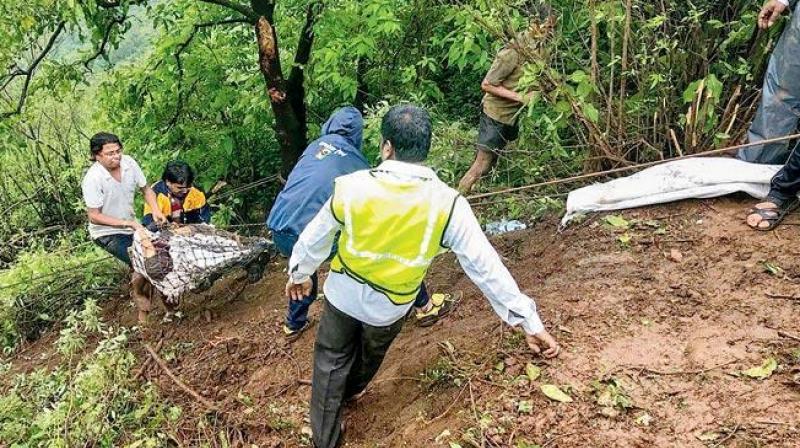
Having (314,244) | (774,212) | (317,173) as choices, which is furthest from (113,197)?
(774,212)

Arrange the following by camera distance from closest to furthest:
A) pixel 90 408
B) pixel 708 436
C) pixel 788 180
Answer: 1. pixel 708 436
2. pixel 788 180
3. pixel 90 408

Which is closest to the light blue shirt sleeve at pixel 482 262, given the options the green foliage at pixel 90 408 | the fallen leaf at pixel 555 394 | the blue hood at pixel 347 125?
the fallen leaf at pixel 555 394

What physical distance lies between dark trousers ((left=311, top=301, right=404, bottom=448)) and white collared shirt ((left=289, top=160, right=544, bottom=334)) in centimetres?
8

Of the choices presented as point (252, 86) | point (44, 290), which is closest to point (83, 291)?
point (44, 290)

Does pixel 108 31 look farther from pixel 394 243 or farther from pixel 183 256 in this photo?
pixel 394 243

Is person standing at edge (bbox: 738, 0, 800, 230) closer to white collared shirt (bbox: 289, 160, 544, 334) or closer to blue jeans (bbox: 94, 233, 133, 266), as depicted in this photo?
white collared shirt (bbox: 289, 160, 544, 334)

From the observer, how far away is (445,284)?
4.26 m

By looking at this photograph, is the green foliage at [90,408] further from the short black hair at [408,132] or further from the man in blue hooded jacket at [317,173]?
the short black hair at [408,132]

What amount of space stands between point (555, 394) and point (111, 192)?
10.8ft

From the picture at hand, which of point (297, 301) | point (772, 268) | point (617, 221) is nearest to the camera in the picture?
point (772, 268)

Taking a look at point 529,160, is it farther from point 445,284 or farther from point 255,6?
point 255,6

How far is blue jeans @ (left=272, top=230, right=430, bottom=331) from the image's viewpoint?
12.2 feet

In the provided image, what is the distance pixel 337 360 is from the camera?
2912 millimetres

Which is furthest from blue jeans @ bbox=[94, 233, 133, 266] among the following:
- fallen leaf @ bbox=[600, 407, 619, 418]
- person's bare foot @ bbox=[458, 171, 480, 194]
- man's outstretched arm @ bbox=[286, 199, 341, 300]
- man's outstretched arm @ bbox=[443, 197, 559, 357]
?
fallen leaf @ bbox=[600, 407, 619, 418]
